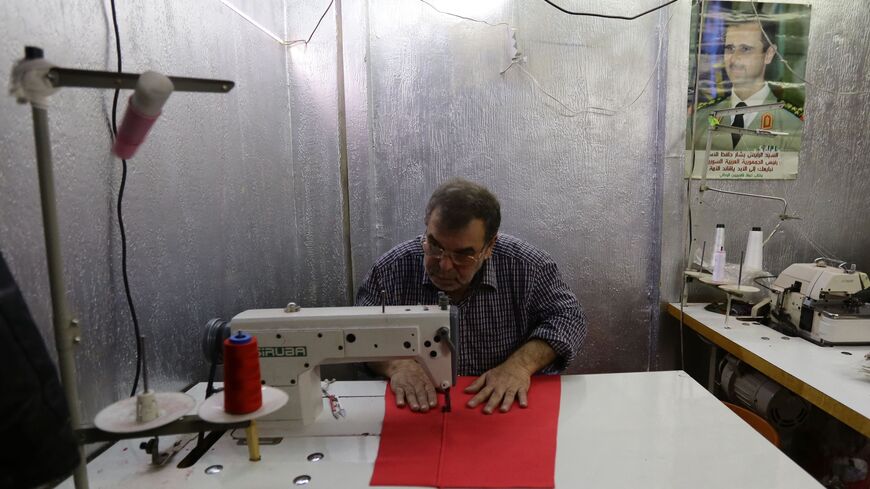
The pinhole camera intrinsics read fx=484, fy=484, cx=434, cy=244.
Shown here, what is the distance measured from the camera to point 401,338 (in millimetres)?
1040

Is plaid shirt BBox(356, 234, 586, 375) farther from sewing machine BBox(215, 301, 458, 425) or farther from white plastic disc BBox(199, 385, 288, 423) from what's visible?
white plastic disc BBox(199, 385, 288, 423)

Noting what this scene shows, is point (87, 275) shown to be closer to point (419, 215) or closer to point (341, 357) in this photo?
point (341, 357)

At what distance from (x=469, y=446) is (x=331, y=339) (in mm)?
360

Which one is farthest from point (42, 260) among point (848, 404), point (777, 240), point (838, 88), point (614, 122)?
point (838, 88)

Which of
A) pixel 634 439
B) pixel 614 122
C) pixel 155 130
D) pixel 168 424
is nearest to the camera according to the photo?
pixel 168 424

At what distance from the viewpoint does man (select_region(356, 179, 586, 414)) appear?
49.4 inches

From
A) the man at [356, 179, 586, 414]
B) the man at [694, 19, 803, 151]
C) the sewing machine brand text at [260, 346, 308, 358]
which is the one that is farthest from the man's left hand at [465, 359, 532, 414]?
the man at [694, 19, 803, 151]

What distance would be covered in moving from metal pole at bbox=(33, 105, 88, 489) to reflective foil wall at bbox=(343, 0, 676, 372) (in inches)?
61.5

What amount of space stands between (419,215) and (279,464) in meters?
1.38

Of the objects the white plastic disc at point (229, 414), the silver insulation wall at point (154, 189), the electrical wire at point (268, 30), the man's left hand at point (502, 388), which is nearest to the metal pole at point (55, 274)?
the white plastic disc at point (229, 414)

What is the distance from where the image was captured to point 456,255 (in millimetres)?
1355

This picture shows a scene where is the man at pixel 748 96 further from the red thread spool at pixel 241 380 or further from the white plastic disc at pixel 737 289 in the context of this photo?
the red thread spool at pixel 241 380

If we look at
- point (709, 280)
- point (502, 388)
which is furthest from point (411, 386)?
point (709, 280)

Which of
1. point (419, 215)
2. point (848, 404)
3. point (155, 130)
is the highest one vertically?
point (155, 130)
